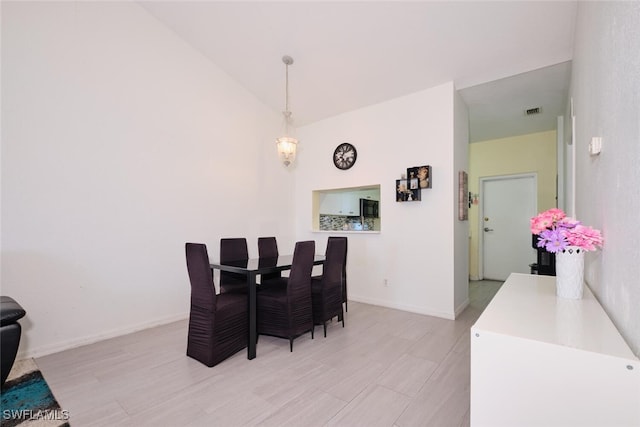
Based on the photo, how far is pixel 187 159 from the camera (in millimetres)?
3607

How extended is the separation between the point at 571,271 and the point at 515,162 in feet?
15.3

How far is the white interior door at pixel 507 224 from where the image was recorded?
519cm

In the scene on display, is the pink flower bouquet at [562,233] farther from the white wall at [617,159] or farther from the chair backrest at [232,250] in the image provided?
the chair backrest at [232,250]

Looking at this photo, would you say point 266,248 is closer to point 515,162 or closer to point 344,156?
point 344,156

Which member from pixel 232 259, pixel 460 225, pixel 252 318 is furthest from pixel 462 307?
pixel 232 259

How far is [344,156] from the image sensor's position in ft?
14.6

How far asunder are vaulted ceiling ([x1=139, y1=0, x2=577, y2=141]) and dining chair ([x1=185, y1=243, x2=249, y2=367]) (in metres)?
2.60

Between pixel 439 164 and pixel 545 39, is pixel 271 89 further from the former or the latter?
pixel 545 39

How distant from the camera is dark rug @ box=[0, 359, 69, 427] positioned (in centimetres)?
162

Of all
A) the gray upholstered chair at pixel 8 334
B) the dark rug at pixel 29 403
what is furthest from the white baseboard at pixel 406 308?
the gray upholstered chair at pixel 8 334

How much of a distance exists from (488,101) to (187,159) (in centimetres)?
415

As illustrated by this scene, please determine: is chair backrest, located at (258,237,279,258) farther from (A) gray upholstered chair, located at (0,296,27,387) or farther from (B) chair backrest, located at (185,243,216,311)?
(A) gray upholstered chair, located at (0,296,27,387)

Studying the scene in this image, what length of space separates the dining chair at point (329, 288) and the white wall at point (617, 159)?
6.61ft

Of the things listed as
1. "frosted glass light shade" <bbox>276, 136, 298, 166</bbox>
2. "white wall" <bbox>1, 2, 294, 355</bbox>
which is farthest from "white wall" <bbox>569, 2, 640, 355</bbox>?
"white wall" <bbox>1, 2, 294, 355</bbox>
